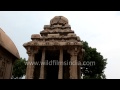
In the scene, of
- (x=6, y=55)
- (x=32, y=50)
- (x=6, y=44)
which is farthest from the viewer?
(x=6, y=55)

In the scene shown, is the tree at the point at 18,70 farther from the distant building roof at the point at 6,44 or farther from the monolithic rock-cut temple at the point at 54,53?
the monolithic rock-cut temple at the point at 54,53

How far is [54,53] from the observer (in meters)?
14.1

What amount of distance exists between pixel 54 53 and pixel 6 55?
5227mm

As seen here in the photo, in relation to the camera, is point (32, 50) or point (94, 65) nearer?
point (32, 50)

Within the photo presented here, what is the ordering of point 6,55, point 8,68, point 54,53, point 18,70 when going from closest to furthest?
1. point 54,53
2. point 6,55
3. point 8,68
4. point 18,70

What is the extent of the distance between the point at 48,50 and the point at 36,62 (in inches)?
55.0

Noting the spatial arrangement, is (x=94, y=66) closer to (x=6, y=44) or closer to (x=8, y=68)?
(x=8, y=68)

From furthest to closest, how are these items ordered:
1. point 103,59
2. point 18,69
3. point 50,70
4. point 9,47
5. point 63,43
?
point 18,69
point 103,59
point 9,47
point 50,70
point 63,43

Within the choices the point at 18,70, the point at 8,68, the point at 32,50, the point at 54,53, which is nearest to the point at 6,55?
the point at 8,68

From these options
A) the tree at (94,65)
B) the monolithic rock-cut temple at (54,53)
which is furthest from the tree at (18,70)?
the monolithic rock-cut temple at (54,53)
